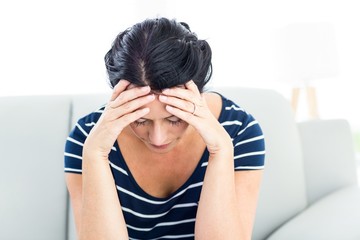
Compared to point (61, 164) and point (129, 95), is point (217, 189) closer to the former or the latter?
point (129, 95)

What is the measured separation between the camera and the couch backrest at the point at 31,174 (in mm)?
1653

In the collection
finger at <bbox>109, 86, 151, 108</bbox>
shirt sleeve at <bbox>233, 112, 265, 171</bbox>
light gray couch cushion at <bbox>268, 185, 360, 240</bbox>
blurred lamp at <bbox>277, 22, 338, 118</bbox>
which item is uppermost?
blurred lamp at <bbox>277, 22, 338, 118</bbox>

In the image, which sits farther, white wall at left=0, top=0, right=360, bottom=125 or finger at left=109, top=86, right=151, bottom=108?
white wall at left=0, top=0, right=360, bottom=125

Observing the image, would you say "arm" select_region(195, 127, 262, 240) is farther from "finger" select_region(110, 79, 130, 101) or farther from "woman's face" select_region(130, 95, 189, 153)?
"finger" select_region(110, 79, 130, 101)

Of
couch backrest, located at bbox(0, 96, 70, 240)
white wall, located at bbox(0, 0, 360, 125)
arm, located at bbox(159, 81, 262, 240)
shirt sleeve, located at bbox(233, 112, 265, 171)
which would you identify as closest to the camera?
arm, located at bbox(159, 81, 262, 240)

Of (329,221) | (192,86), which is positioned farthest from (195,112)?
(329,221)

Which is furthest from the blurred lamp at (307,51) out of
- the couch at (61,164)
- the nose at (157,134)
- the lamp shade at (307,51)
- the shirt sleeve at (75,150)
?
the nose at (157,134)

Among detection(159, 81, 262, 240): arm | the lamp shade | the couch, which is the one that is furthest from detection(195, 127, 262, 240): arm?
the lamp shade

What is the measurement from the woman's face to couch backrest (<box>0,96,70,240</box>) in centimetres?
59

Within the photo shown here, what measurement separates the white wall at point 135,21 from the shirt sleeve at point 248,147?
1167 millimetres

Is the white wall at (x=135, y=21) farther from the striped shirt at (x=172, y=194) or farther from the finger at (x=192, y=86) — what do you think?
the finger at (x=192, y=86)

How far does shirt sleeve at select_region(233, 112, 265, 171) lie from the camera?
55.1 inches

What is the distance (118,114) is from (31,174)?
62 cm

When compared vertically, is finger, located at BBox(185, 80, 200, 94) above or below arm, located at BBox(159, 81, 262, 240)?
above
